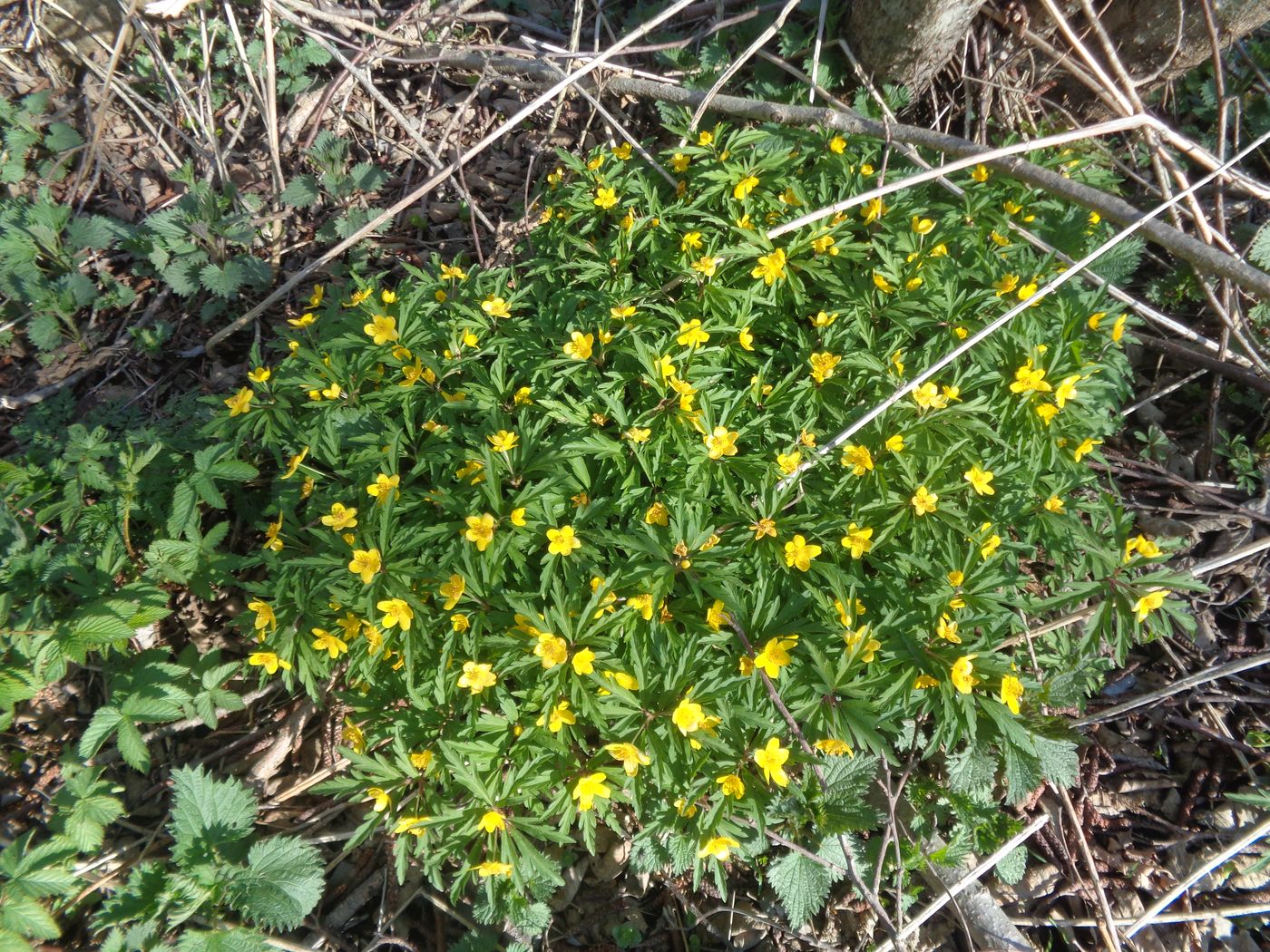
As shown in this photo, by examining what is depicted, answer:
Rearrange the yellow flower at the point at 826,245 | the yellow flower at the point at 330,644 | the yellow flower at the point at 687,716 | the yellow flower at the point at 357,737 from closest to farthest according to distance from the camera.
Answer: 1. the yellow flower at the point at 687,716
2. the yellow flower at the point at 330,644
3. the yellow flower at the point at 357,737
4. the yellow flower at the point at 826,245

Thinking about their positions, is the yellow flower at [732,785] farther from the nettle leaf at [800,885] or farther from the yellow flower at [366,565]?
the yellow flower at [366,565]

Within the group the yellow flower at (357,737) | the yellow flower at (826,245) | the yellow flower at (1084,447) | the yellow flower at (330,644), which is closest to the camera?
the yellow flower at (330,644)

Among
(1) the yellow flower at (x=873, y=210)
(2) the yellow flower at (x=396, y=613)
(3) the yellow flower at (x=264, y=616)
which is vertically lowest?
(3) the yellow flower at (x=264, y=616)

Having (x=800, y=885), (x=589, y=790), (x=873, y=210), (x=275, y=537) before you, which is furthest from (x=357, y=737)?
(x=873, y=210)

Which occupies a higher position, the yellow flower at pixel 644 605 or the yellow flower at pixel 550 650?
the yellow flower at pixel 644 605

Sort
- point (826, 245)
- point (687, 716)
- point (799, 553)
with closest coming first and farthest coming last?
point (687, 716) < point (799, 553) < point (826, 245)

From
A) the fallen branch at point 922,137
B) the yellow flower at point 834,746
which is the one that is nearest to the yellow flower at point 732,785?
the yellow flower at point 834,746

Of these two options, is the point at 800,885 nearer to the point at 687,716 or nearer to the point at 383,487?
the point at 687,716

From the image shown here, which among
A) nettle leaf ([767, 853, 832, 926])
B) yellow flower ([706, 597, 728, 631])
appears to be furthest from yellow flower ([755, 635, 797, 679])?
nettle leaf ([767, 853, 832, 926])
